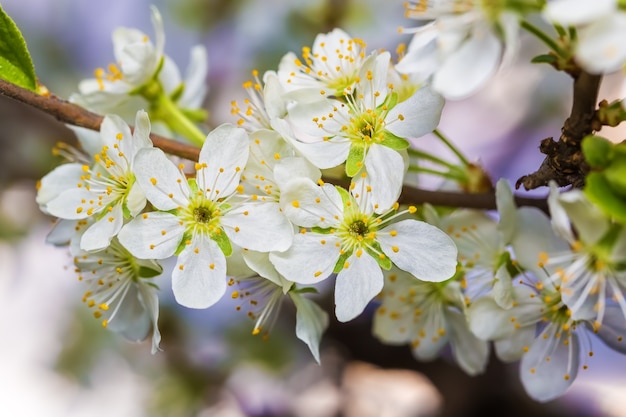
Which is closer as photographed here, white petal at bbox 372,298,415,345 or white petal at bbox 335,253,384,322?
white petal at bbox 335,253,384,322

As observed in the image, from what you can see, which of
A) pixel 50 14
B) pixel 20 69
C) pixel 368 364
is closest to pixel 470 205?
pixel 20 69

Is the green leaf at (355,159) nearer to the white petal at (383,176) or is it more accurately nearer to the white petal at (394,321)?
the white petal at (383,176)

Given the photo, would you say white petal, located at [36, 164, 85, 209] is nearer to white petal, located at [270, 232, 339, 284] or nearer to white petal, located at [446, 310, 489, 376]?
white petal, located at [270, 232, 339, 284]

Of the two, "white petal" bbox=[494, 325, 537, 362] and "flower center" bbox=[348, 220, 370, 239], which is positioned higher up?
"flower center" bbox=[348, 220, 370, 239]

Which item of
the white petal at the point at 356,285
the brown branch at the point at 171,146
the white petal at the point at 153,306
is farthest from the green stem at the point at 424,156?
the white petal at the point at 153,306

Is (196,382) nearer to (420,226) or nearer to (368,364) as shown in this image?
(368,364)

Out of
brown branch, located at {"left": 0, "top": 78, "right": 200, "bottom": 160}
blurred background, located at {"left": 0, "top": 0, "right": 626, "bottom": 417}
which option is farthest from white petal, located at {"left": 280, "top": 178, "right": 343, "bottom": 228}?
blurred background, located at {"left": 0, "top": 0, "right": 626, "bottom": 417}
